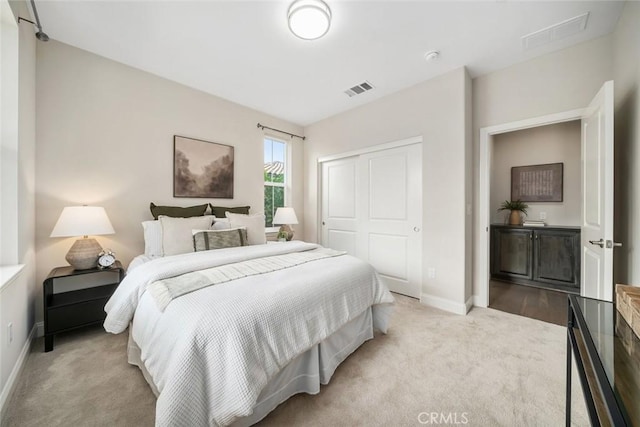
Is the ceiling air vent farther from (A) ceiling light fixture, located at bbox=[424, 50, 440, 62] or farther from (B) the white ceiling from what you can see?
(A) ceiling light fixture, located at bbox=[424, 50, 440, 62]

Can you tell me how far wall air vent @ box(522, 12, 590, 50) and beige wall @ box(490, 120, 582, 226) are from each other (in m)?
1.97

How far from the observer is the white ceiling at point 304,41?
6.21ft

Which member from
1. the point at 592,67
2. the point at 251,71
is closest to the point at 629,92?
the point at 592,67

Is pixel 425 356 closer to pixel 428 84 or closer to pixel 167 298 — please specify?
pixel 167 298

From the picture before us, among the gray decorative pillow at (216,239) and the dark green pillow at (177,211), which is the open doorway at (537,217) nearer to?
the gray decorative pillow at (216,239)

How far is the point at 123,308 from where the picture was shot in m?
1.58

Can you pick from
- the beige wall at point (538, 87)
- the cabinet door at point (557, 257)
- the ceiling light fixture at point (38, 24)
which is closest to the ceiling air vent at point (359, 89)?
the beige wall at point (538, 87)

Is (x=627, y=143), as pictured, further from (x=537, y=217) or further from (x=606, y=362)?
(x=537, y=217)

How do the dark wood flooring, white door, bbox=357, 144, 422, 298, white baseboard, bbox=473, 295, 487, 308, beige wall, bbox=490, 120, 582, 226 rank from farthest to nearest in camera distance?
beige wall, bbox=490, 120, 582, 226 → white door, bbox=357, 144, 422, 298 → white baseboard, bbox=473, 295, 487, 308 → the dark wood flooring

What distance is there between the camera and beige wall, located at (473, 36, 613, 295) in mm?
2240

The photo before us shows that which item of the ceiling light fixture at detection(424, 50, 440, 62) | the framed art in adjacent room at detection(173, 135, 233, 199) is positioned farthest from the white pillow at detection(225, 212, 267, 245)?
the ceiling light fixture at detection(424, 50, 440, 62)

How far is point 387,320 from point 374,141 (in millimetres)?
2368

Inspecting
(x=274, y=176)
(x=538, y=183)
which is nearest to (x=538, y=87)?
(x=538, y=183)

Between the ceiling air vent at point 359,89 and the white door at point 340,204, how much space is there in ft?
3.03
